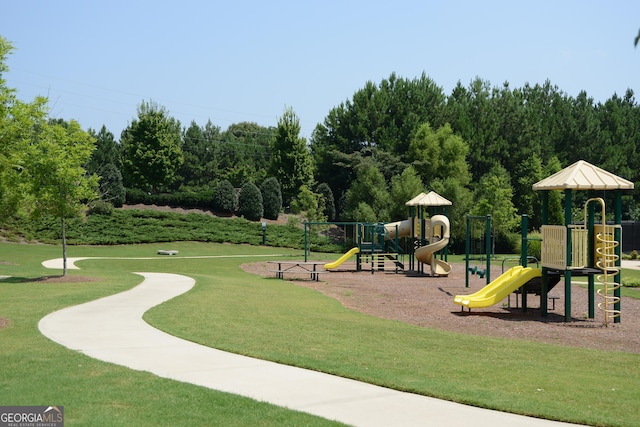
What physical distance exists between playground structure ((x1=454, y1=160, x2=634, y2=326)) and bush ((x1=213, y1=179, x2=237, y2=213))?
39.6 meters

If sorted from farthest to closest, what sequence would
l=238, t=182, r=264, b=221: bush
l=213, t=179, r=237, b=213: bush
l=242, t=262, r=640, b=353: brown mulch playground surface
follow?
l=238, t=182, r=264, b=221: bush → l=213, t=179, r=237, b=213: bush → l=242, t=262, r=640, b=353: brown mulch playground surface

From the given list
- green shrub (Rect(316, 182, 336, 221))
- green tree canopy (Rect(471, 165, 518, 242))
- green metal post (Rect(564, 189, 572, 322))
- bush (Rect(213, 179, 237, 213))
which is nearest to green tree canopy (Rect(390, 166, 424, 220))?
green tree canopy (Rect(471, 165, 518, 242))

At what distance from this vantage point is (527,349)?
12.9 meters

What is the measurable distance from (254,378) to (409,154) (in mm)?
50954

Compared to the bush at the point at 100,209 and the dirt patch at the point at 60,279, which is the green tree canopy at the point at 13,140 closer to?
the dirt patch at the point at 60,279

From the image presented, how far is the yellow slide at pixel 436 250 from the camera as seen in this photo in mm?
31719

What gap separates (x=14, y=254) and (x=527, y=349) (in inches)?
1216

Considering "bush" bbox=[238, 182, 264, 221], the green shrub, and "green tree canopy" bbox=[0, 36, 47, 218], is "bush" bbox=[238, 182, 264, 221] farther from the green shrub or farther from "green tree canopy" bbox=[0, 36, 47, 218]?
"green tree canopy" bbox=[0, 36, 47, 218]

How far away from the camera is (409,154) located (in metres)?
58.9

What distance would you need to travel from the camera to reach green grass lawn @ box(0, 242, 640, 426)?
301 inches

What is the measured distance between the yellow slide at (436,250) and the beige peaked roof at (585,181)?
12.5 metres

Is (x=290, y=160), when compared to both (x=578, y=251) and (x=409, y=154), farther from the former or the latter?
(x=578, y=251)

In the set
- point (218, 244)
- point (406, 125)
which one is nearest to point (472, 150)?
point (406, 125)

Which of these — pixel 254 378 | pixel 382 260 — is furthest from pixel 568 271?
pixel 382 260
